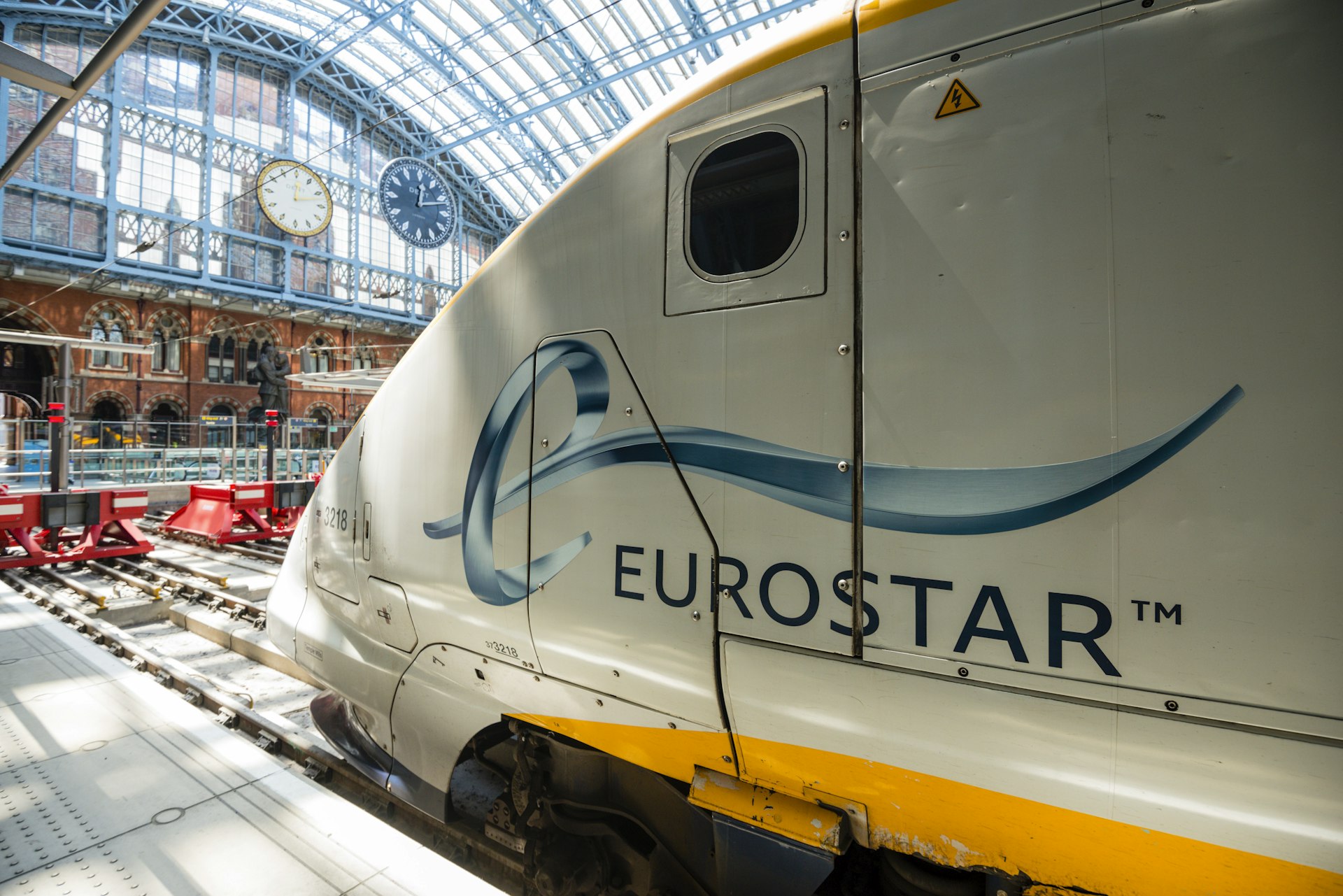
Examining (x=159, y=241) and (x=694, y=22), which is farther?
(x=159, y=241)

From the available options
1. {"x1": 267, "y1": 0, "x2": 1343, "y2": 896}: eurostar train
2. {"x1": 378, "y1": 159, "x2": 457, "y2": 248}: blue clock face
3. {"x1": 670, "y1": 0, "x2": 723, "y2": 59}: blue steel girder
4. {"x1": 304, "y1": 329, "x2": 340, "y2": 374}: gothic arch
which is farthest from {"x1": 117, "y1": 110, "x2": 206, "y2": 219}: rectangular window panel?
{"x1": 267, "y1": 0, "x2": 1343, "y2": 896}: eurostar train

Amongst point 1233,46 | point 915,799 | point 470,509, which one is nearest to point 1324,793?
point 915,799

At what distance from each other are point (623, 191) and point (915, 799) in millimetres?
2221

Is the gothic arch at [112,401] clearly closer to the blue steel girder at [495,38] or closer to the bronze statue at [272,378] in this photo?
the bronze statue at [272,378]

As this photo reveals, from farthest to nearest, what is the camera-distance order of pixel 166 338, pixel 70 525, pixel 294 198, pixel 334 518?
pixel 166 338 → pixel 294 198 → pixel 70 525 → pixel 334 518

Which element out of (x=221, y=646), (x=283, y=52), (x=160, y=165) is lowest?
(x=221, y=646)

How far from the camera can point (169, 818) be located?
335cm

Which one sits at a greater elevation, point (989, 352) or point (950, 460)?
point (989, 352)

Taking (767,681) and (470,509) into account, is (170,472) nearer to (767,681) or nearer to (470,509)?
(470,509)

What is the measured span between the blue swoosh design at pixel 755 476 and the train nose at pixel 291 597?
1.71 metres

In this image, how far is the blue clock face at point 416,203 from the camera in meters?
22.9

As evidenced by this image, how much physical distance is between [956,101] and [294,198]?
3346 cm

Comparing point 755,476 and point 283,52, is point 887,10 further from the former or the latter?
point 283,52

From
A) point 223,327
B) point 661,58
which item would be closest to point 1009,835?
point 661,58
